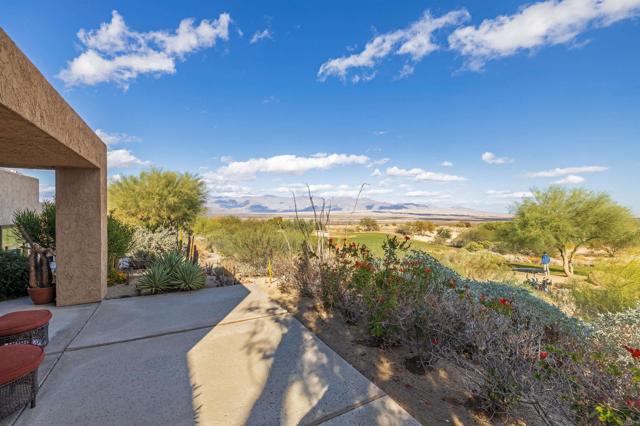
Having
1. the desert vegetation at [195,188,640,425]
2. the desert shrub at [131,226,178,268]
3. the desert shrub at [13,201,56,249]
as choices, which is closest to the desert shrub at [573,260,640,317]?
the desert vegetation at [195,188,640,425]

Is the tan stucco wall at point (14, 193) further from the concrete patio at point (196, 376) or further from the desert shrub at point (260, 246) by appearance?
the concrete patio at point (196, 376)

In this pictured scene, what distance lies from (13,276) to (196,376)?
5888 mm

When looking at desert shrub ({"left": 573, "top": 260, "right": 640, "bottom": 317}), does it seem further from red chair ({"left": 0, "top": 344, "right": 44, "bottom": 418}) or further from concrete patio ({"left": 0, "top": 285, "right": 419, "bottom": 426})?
red chair ({"left": 0, "top": 344, "right": 44, "bottom": 418})

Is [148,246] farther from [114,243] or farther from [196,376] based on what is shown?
[196,376]

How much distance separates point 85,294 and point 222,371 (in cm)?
425

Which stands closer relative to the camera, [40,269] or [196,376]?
[196,376]

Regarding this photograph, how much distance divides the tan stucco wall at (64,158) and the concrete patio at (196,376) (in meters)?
0.88

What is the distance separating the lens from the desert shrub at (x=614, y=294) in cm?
650

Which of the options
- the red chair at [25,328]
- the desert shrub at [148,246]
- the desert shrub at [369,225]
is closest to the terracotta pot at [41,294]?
the red chair at [25,328]

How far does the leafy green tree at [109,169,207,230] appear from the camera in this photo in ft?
43.6

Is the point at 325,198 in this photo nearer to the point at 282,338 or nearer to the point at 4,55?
the point at 282,338

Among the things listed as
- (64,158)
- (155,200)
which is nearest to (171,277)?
(64,158)

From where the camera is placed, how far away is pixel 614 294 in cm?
676

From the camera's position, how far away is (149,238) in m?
10.4
